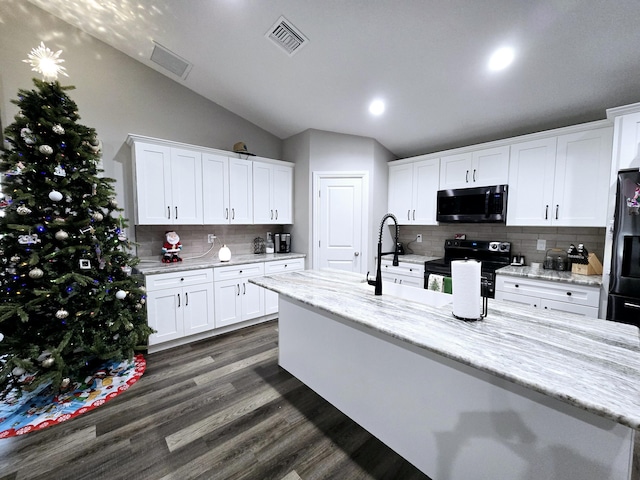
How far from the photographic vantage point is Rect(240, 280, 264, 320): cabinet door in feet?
11.1

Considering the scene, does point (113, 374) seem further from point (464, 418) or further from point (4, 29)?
point (4, 29)

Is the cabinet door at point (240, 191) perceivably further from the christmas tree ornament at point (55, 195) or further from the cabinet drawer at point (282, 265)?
the christmas tree ornament at point (55, 195)

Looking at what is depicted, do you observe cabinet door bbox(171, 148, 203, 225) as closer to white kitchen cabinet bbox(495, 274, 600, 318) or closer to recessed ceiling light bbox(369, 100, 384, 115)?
recessed ceiling light bbox(369, 100, 384, 115)

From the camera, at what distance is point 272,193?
3.92 metres

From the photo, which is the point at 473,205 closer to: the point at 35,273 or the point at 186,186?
the point at 186,186

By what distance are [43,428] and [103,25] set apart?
3.63 m

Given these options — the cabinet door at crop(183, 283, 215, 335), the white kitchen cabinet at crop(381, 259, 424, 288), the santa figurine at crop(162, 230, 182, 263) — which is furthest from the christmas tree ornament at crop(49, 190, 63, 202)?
the white kitchen cabinet at crop(381, 259, 424, 288)

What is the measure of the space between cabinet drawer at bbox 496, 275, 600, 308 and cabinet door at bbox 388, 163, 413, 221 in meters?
1.48

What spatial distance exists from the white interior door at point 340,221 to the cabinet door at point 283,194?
470mm

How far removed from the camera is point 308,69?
2.71 m

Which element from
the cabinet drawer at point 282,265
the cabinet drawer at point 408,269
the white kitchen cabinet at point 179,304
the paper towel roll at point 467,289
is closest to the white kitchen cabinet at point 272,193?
the cabinet drawer at point 282,265

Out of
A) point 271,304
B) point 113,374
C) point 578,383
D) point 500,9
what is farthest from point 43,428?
point 500,9

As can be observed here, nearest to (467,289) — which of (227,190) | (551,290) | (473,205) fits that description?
(551,290)

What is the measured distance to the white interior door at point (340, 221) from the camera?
12.7 feet
